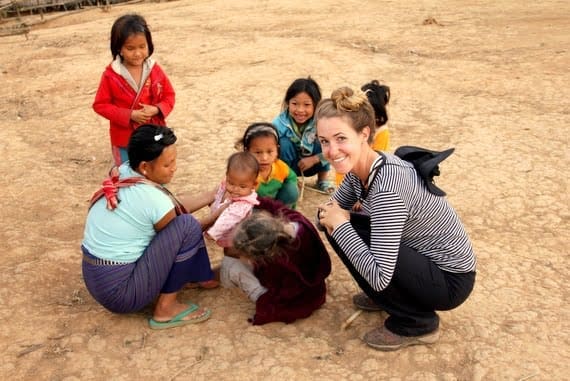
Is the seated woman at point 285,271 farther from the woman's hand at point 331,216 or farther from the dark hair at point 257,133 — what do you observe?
the dark hair at point 257,133

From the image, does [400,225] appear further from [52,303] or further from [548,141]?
[548,141]

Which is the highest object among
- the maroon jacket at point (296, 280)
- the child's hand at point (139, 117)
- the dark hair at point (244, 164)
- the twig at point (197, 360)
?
the child's hand at point (139, 117)

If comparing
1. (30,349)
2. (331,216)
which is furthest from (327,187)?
(30,349)

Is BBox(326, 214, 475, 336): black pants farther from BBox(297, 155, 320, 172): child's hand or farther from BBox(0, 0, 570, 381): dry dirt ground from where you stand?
BBox(297, 155, 320, 172): child's hand

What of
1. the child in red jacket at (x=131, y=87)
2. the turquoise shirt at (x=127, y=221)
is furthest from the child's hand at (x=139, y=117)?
the turquoise shirt at (x=127, y=221)

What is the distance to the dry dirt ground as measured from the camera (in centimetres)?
266

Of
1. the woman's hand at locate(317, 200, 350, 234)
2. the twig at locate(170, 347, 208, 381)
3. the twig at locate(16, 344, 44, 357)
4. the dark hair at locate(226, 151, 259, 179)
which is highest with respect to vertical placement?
the dark hair at locate(226, 151, 259, 179)

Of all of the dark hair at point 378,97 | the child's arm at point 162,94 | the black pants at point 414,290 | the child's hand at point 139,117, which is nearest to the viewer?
the black pants at point 414,290

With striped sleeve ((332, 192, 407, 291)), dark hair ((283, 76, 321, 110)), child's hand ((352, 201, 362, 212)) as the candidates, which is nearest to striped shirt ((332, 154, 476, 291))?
striped sleeve ((332, 192, 407, 291))

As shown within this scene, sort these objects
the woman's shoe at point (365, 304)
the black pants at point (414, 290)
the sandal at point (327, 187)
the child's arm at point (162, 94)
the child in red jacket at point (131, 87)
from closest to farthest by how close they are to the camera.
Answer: the black pants at point (414, 290) < the woman's shoe at point (365, 304) < the child in red jacket at point (131, 87) < the child's arm at point (162, 94) < the sandal at point (327, 187)

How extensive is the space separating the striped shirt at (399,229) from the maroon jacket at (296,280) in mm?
328

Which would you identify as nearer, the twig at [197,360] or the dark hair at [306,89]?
the twig at [197,360]

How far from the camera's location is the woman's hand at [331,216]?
2.55 m

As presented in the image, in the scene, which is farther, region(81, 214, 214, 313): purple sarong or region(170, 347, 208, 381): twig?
region(81, 214, 214, 313): purple sarong
